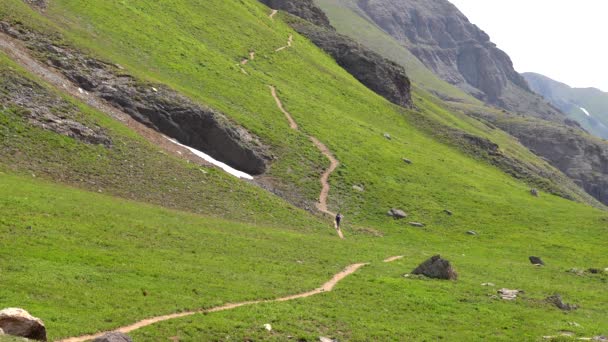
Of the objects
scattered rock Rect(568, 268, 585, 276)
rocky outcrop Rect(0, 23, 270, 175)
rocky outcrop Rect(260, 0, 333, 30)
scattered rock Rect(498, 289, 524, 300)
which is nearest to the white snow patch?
rocky outcrop Rect(0, 23, 270, 175)

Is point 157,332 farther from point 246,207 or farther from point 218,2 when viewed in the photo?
point 218,2

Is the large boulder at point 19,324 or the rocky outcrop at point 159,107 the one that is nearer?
the large boulder at point 19,324

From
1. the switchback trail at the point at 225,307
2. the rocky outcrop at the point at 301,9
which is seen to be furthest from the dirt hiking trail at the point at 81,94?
the rocky outcrop at the point at 301,9

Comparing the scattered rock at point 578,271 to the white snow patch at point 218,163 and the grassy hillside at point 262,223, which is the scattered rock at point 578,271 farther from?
the white snow patch at point 218,163

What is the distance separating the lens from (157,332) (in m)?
23.8

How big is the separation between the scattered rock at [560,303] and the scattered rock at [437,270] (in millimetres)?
7339

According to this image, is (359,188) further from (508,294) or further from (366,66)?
(366,66)

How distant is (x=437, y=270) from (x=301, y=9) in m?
132

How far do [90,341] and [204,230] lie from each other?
23117 millimetres

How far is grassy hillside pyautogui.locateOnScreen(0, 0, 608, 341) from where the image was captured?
2830cm

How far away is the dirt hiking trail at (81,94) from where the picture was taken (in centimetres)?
5906

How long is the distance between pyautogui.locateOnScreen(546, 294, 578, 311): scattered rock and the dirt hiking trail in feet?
125

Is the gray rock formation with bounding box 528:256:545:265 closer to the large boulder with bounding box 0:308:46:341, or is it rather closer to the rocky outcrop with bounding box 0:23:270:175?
the rocky outcrop with bounding box 0:23:270:175

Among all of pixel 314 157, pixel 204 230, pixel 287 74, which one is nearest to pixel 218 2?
pixel 287 74
